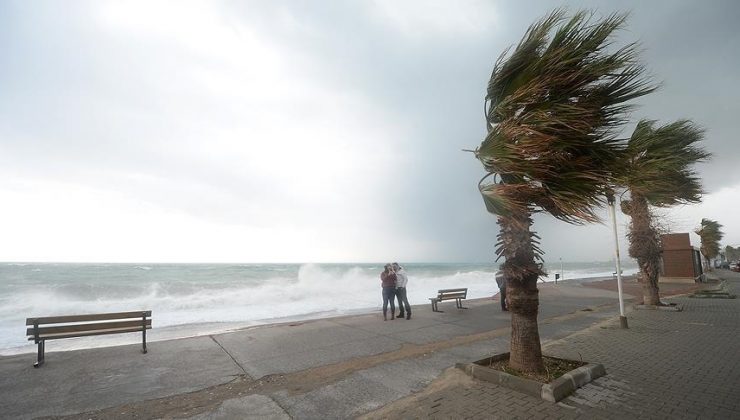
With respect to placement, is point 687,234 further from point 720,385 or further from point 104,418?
point 104,418

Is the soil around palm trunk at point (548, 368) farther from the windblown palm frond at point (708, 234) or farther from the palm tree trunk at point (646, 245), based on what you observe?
the windblown palm frond at point (708, 234)

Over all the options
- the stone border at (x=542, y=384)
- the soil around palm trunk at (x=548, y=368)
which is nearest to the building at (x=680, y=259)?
the soil around palm trunk at (x=548, y=368)

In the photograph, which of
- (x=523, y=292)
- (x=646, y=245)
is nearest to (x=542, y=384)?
(x=523, y=292)

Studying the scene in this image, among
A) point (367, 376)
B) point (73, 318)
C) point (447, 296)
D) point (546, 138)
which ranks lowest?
point (367, 376)

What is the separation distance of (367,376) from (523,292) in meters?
2.76

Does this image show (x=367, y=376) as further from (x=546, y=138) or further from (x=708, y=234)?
(x=708, y=234)

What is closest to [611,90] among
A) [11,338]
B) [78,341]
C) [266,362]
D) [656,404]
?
[656,404]

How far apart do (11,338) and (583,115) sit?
51.0 ft

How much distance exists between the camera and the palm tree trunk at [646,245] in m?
11.8

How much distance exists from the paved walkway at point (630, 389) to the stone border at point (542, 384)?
0.09 meters

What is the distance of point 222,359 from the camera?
6742 mm

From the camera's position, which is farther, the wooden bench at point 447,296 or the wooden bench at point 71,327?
the wooden bench at point 447,296

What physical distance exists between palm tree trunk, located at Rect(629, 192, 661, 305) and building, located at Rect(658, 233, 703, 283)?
14.8 m

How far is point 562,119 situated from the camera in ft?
14.1
